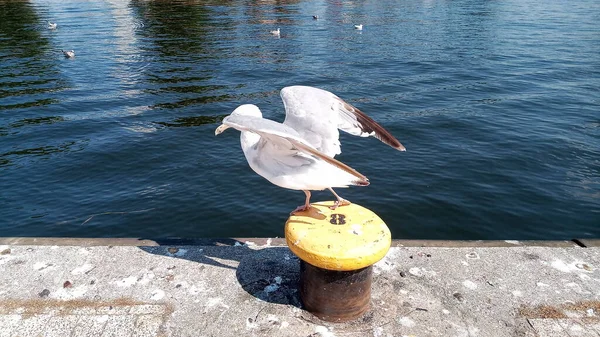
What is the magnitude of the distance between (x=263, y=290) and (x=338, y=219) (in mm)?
1190

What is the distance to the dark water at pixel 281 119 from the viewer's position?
9375 mm

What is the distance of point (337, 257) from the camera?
4.21 metres

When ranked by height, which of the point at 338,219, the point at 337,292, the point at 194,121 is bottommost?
the point at 194,121

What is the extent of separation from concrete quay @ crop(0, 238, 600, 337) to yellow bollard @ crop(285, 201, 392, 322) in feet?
0.64

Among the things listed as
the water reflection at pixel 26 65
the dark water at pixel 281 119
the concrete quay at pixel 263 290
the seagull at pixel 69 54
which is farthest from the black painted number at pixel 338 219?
the seagull at pixel 69 54

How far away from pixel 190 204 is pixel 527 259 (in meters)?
6.62

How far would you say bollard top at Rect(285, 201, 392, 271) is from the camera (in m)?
4.25

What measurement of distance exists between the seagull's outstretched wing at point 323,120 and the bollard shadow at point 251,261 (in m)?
1.54

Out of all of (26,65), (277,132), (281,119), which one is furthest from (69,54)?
(277,132)

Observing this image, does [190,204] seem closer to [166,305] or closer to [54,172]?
[54,172]

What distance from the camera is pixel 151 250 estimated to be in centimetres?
584

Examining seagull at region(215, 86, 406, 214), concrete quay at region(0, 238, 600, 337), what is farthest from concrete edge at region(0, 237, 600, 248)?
seagull at region(215, 86, 406, 214)

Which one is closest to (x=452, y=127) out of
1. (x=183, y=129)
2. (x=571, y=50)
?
(x=183, y=129)

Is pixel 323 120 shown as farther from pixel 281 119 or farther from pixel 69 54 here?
pixel 69 54
